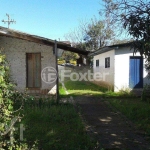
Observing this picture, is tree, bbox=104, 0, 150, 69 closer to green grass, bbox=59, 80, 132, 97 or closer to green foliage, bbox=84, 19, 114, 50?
green grass, bbox=59, 80, 132, 97

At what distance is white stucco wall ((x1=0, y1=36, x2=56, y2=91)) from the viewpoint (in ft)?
38.8

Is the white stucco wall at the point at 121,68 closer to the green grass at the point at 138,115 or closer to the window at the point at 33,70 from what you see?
the green grass at the point at 138,115

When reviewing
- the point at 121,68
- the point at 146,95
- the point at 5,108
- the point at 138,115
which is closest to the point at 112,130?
the point at 138,115

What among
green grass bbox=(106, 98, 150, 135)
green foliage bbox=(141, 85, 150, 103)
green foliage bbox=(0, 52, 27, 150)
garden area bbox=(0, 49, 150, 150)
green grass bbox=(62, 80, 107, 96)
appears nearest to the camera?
green foliage bbox=(0, 52, 27, 150)

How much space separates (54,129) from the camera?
20.1ft

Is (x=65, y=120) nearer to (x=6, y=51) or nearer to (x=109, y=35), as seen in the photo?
(x=6, y=51)

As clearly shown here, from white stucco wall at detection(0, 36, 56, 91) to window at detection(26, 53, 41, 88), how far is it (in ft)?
0.80

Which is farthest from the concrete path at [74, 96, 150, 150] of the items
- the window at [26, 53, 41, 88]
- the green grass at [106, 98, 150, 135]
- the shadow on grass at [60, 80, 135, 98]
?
the shadow on grass at [60, 80, 135, 98]

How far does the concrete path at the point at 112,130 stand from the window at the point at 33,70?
412 cm

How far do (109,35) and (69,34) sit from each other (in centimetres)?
1000

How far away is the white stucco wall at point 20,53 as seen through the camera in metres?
11.8

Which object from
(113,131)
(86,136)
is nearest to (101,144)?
(86,136)

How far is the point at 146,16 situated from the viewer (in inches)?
285

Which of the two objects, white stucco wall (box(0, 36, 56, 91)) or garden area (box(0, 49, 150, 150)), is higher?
white stucco wall (box(0, 36, 56, 91))
